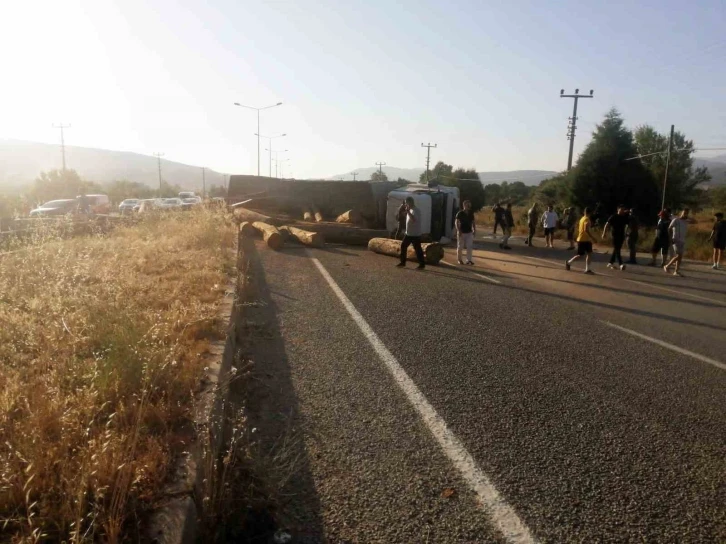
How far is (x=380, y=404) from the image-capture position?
516cm

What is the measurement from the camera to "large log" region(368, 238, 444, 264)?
608 inches

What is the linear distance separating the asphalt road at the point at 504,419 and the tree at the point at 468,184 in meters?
53.7

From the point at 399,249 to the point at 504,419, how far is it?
11.8m

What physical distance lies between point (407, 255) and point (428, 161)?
77.4m

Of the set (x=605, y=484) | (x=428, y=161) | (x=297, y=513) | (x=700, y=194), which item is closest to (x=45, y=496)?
(x=297, y=513)

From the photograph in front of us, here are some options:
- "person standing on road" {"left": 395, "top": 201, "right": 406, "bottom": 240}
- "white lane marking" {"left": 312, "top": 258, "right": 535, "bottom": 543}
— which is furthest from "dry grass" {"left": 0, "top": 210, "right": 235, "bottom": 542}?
"person standing on road" {"left": 395, "top": 201, "right": 406, "bottom": 240}

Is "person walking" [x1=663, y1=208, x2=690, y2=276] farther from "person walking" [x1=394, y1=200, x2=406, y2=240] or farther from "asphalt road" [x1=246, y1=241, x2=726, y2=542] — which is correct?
"person walking" [x1=394, y1=200, x2=406, y2=240]

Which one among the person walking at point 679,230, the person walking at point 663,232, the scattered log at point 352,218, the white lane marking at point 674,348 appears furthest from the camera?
the scattered log at point 352,218

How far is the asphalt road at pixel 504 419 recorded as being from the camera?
3461 mm

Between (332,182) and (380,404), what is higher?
(332,182)

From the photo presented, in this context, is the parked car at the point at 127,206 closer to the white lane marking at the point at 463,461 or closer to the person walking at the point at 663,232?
the person walking at the point at 663,232

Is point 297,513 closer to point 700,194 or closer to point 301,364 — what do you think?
point 301,364

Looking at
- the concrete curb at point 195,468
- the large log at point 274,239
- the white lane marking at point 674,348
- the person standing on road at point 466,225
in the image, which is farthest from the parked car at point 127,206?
the concrete curb at point 195,468

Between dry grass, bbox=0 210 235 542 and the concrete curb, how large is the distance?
0.32ft
